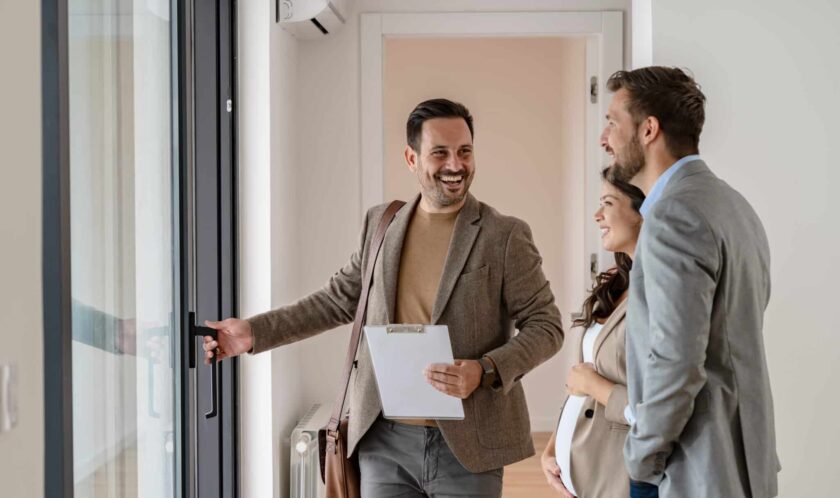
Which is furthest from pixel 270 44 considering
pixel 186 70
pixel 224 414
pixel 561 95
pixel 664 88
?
pixel 561 95

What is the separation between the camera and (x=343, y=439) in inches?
91.0

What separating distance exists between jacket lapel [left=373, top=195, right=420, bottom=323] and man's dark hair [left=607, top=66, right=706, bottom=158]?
75 cm

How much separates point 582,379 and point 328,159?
2305 millimetres

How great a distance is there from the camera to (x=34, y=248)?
153 cm

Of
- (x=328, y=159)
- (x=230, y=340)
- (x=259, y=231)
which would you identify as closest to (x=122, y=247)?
(x=230, y=340)

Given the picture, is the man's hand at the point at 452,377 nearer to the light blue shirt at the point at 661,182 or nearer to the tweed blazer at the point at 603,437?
the tweed blazer at the point at 603,437

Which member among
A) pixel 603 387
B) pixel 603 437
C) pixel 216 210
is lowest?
pixel 603 437

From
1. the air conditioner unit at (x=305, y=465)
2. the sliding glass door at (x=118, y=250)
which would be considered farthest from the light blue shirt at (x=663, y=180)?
the air conditioner unit at (x=305, y=465)

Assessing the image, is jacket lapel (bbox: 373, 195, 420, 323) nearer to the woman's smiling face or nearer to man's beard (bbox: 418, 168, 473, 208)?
man's beard (bbox: 418, 168, 473, 208)

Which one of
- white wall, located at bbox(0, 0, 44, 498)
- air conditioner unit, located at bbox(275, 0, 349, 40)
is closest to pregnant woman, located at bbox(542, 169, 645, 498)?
white wall, located at bbox(0, 0, 44, 498)

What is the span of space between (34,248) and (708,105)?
202 centimetres

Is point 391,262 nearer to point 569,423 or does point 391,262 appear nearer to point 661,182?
point 569,423

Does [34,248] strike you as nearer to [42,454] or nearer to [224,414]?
[42,454]

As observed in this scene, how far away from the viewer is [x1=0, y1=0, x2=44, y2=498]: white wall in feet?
4.56
